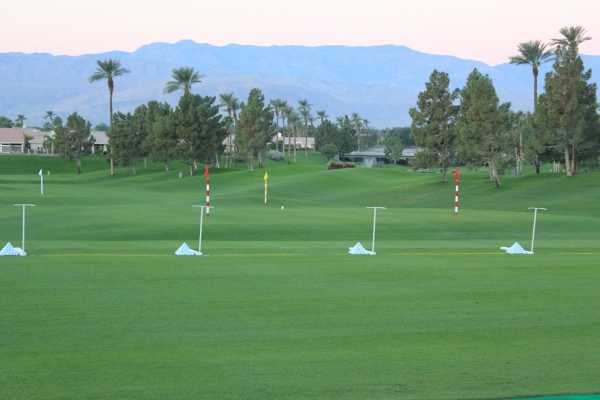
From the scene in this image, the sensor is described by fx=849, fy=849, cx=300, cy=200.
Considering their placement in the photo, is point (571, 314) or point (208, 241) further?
point (208, 241)

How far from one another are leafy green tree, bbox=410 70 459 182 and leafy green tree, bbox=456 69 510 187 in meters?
3.87

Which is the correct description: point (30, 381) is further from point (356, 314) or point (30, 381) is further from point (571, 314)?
point (571, 314)

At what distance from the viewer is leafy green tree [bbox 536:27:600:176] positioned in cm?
5588

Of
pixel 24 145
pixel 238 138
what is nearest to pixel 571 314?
pixel 238 138

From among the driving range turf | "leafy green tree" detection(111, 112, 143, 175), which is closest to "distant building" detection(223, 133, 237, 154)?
"leafy green tree" detection(111, 112, 143, 175)

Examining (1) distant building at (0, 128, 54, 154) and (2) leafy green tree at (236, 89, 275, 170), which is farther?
(1) distant building at (0, 128, 54, 154)

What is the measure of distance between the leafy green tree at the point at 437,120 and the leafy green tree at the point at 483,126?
387 cm

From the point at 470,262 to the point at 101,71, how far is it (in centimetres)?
8522

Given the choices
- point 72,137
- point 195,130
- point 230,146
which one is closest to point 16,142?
point 72,137

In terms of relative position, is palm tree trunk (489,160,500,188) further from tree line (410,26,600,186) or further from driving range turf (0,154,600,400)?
driving range turf (0,154,600,400)

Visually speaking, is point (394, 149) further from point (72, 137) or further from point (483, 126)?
point (483, 126)

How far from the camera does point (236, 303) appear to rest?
12469 millimetres

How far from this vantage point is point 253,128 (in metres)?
90.2

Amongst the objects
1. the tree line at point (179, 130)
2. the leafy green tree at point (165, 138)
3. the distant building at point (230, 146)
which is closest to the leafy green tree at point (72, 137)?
the tree line at point (179, 130)
